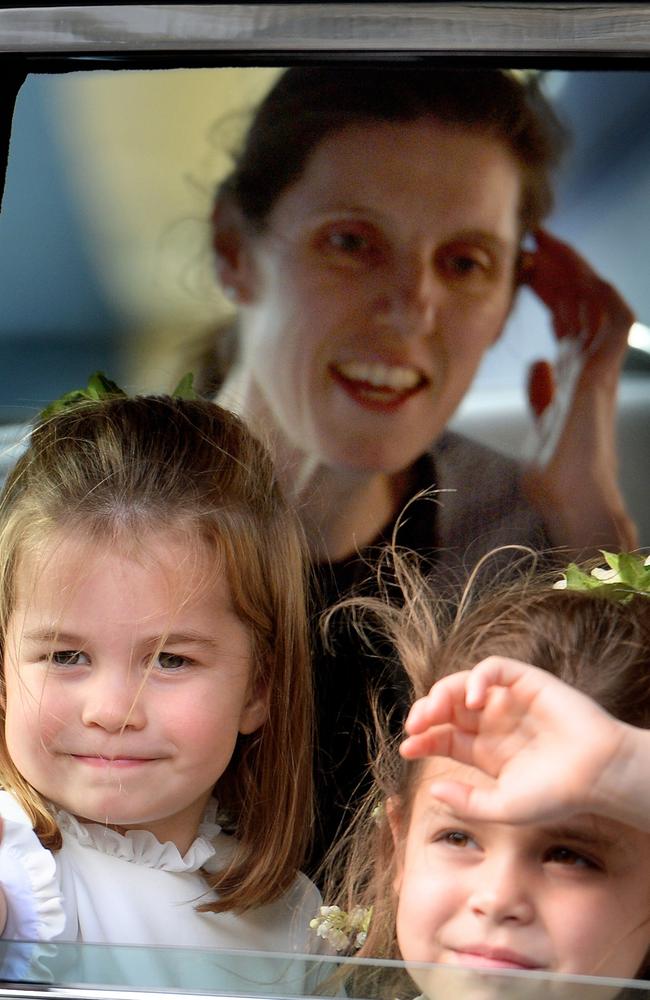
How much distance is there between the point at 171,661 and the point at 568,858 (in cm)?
40

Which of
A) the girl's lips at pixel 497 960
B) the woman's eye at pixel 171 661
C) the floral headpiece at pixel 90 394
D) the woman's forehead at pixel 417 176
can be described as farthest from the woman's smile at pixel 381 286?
the girl's lips at pixel 497 960

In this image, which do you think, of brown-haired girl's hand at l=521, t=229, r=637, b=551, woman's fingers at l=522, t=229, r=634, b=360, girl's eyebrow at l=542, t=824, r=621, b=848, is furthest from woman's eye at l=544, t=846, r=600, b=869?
woman's fingers at l=522, t=229, r=634, b=360

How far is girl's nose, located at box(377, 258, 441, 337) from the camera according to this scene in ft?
4.07

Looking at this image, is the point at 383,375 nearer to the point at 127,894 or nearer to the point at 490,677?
A: the point at 490,677

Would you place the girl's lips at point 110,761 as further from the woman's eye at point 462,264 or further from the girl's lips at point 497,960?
the woman's eye at point 462,264

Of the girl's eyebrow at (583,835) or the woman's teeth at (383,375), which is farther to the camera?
the woman's teeth at (383,375)

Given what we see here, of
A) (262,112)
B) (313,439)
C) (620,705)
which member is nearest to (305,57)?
(262,112)

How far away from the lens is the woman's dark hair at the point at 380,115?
117cm

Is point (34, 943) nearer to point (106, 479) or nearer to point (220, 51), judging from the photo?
point (106, 479)

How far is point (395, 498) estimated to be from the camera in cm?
129

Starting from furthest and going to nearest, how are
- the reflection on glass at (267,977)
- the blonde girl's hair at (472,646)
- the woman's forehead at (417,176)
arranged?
the woman's forehead at (417,176), the blonde girl's hair at (472,646), the reflection on glass at (267,977)

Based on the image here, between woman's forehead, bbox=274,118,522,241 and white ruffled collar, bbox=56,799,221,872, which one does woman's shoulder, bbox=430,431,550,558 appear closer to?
woman's forehead, bbox=274,118,522,241

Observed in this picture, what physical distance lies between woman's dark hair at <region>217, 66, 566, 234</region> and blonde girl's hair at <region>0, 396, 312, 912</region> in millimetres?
224

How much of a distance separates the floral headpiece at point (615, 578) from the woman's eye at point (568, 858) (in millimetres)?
259
